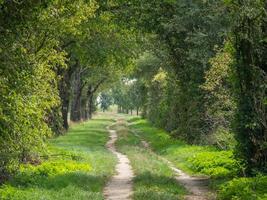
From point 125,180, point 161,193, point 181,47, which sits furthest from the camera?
point 181,47

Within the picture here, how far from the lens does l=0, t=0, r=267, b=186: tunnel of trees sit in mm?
17469

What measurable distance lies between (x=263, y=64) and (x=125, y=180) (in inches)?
269

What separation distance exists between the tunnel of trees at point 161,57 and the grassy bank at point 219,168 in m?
0.96

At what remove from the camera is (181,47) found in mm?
34469

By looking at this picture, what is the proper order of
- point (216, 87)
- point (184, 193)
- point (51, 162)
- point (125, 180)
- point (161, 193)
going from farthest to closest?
point (216, 87)
point (51, 162)
point (125, 180)
point (184, 193)
point (161, 193)

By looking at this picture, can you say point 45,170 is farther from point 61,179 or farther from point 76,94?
point 76,94

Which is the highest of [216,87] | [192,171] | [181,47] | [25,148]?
[181,47]

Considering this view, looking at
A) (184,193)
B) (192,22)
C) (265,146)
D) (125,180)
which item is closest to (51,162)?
(125,180)

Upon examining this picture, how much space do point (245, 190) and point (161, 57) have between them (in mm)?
23107

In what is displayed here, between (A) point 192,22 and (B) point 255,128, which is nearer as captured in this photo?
(B) point 255,128

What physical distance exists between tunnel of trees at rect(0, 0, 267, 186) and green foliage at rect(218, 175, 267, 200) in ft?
5.82

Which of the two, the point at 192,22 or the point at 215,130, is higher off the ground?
the point at 192,22

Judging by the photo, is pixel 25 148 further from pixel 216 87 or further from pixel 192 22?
pixel 192 22

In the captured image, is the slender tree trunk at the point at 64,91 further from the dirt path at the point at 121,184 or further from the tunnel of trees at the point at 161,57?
the dirt path at the point at 121,184
